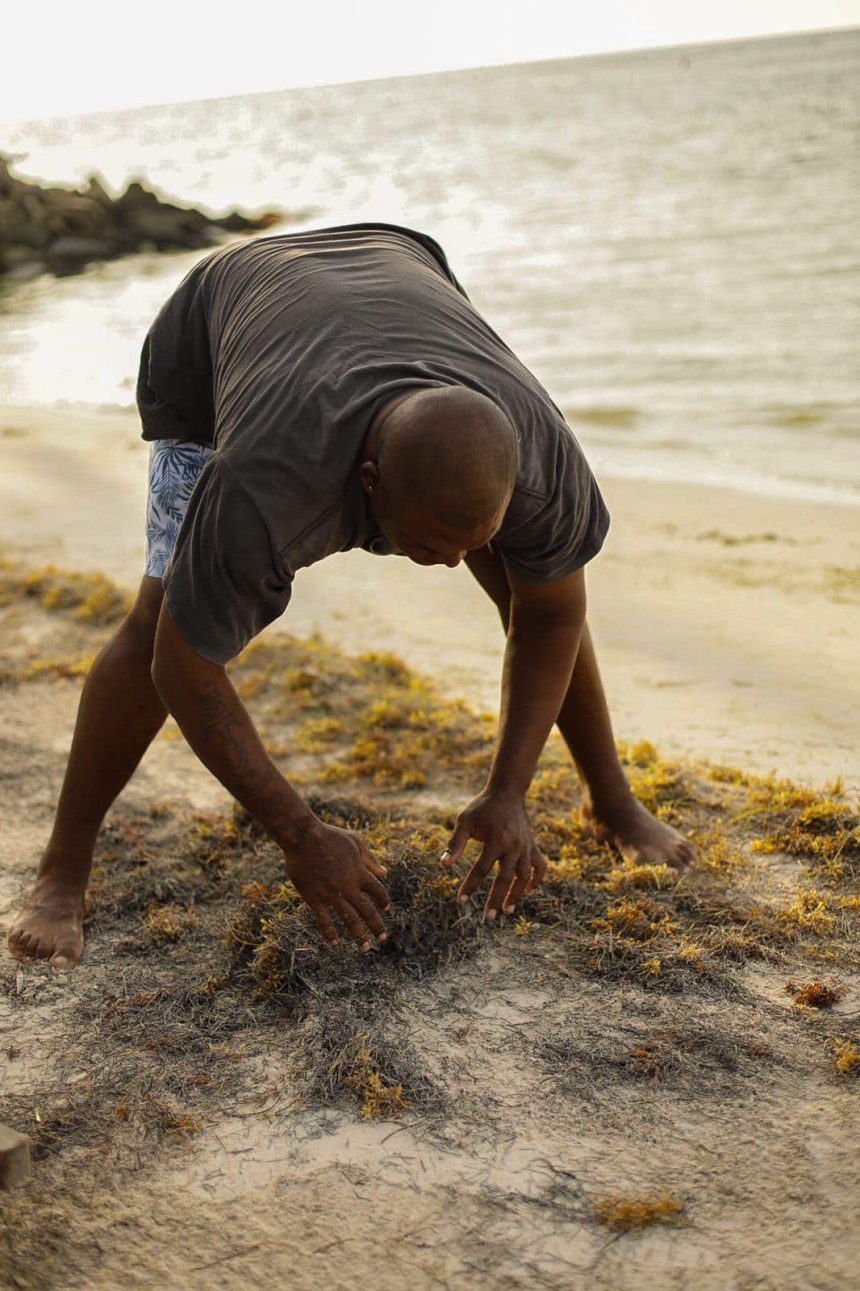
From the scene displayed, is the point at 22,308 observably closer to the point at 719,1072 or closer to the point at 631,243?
the point at 631,243

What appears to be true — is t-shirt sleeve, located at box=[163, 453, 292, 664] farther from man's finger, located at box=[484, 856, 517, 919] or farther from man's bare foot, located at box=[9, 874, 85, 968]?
man's bare foot, located at box=[9, 874, 85, 968]

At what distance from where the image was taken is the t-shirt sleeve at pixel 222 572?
6.39ft

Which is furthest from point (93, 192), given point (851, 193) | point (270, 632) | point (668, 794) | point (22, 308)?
point (668, 794)

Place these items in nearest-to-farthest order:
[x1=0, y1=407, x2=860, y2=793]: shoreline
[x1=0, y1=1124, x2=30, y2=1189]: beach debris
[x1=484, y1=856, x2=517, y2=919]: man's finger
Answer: [x1=0, y1=1124, x2=30, y2=1189]: beach debris
[x1=484, y1=856, x2=517, y2=919]: man's finger
[x1=0, y1=407, x2=860, y2=793]: shoreline

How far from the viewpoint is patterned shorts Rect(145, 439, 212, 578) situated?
2.65 m

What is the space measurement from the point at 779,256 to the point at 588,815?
12.7 metres

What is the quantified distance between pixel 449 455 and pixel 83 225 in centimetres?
2147

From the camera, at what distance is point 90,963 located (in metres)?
2.71

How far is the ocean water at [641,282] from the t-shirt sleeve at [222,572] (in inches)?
205

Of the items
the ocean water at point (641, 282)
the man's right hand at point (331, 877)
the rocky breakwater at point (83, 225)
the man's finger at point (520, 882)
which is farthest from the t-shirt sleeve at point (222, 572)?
the rocky breakwater at point (83, 225)

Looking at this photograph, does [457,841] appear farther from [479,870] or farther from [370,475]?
[370,475]

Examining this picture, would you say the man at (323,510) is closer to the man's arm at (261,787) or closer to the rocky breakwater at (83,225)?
the man's arm at (261,787)

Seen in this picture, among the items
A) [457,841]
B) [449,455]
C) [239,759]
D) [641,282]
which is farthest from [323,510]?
[641,282]

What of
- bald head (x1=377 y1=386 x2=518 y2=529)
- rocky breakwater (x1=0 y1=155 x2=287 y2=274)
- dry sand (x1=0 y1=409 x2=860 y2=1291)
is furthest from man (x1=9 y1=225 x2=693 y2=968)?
rocky breakwater (x1=0 y1=155 x2=287 y2=274)
